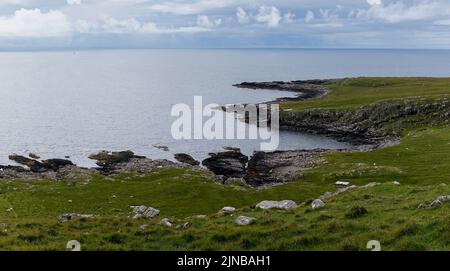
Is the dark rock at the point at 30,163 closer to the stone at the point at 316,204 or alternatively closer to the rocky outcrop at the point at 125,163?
the rocky outcrop at the point at 125,163

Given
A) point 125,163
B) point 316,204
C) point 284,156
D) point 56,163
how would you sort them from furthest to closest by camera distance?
→ point 284,156
point 125,163
point 56,163
point 316,204

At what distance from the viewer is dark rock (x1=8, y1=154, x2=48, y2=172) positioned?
7929 cm

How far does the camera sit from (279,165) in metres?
81.7

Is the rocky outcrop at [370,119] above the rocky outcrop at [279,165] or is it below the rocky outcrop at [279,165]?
above

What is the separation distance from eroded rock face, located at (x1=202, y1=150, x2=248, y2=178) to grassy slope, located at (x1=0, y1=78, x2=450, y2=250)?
34.0 ft

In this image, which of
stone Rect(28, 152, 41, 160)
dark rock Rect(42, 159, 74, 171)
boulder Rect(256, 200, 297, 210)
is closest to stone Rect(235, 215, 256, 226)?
boulder Rect(256, 200, 297, 210)

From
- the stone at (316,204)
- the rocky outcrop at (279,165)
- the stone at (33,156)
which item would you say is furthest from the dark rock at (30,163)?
the stone at (316,204)

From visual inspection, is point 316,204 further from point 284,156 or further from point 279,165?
point 284,156

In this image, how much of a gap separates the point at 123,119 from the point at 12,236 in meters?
126

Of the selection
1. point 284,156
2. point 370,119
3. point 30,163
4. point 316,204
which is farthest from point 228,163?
point 370,119

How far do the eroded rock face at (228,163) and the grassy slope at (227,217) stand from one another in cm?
1035

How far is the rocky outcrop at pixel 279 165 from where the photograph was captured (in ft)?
235

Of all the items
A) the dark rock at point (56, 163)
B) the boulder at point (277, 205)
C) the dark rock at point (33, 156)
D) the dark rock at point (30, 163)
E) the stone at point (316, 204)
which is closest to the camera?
the stone at point (316, 204)

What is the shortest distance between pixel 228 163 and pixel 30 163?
36.3 meters
